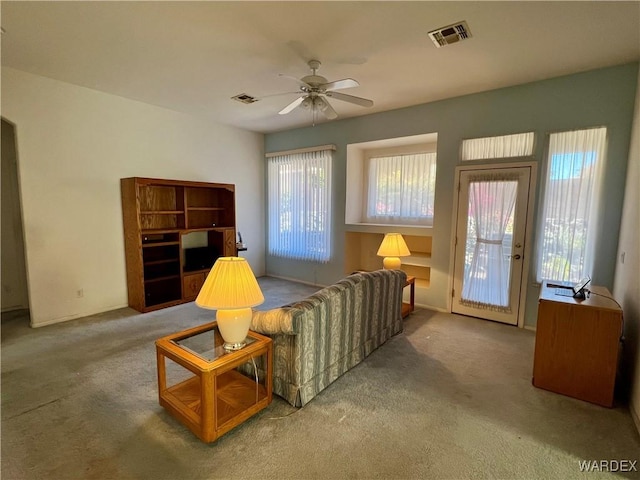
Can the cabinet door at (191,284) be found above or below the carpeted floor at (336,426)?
above

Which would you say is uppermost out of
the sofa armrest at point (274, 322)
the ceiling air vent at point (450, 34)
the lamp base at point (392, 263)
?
the ceiling air vent at point (450, 34)

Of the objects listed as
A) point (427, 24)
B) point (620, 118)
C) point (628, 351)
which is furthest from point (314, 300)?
point (620, 118)

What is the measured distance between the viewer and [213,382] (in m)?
1.82

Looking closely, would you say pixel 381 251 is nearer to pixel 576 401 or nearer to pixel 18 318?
pixel 576 401

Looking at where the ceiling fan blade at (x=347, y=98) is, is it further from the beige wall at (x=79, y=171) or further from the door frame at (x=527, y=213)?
the beige wall at (x=79, y=171)

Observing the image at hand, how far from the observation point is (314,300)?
2311mm

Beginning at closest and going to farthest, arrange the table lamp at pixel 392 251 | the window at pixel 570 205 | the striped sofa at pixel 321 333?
the striped sofa at pixel 321 333, the window at pixel 570 205, the table lamp at pixel 392 251

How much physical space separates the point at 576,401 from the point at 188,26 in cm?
431

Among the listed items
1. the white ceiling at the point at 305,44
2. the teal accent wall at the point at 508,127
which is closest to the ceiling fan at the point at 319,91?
the white ceiling at the point at 305,44

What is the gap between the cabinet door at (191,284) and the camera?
468 cm

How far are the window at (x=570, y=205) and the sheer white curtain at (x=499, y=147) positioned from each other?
0.79 feet

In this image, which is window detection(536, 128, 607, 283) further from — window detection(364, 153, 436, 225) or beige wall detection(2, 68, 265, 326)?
beige wall detection(2, 68, 265, 326)

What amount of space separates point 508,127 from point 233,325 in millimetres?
3909

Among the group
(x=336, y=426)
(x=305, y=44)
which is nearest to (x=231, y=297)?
(x=336, y=426)
